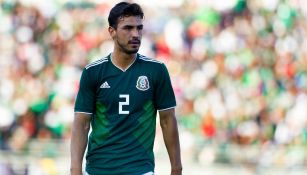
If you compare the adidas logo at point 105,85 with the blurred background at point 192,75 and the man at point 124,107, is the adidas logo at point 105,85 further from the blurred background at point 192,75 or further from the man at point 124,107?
the blurred background at point 192,75

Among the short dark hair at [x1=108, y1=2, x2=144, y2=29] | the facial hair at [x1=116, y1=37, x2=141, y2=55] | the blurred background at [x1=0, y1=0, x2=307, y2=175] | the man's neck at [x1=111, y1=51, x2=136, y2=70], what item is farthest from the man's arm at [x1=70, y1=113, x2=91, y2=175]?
the blurred background at [x1=0, y1=0, x2=307, y2=175]

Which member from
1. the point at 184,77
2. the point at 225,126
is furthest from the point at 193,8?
the point at 225,126

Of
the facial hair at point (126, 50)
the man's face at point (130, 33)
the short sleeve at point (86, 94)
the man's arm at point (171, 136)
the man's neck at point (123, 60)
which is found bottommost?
the man's arm at point (171, 136)

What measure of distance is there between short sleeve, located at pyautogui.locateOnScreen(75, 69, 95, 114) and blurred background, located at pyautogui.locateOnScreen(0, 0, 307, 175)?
708 cm

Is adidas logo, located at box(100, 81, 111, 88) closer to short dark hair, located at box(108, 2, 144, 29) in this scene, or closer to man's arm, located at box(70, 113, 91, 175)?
Result: man's arm, located at box(70, 113, 91, 175)

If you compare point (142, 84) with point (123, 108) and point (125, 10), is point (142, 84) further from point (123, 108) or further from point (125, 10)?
point (125, 10)

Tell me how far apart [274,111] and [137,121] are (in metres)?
8.11

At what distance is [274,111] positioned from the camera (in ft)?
43.1

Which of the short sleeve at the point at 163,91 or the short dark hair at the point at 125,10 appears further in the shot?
the short sleeve at the point at 163,91

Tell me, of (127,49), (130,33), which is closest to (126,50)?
(127,49)

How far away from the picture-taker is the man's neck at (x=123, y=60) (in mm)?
5398

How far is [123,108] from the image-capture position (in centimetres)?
530

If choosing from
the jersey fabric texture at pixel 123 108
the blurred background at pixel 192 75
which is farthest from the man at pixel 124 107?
the blurred background at pixel 192 75

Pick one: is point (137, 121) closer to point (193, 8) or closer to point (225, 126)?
point (225, 126)
